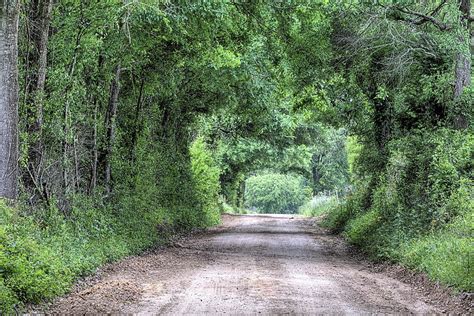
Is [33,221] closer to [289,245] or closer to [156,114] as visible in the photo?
[289,245]

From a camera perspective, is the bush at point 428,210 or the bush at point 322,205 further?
the bush at point 322,205

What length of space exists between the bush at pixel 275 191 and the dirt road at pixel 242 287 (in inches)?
2861

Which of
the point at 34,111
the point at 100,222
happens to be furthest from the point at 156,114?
the point at 34,111

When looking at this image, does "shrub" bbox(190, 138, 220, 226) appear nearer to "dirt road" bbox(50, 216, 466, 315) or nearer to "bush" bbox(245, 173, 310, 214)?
"dirt road" bbox(50, 216, 466, 315)

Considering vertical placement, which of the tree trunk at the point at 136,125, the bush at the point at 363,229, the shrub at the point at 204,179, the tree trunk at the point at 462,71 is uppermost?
the tree trunk at the point at 462,71

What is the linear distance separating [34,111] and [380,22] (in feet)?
31.8

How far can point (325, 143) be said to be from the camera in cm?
4434

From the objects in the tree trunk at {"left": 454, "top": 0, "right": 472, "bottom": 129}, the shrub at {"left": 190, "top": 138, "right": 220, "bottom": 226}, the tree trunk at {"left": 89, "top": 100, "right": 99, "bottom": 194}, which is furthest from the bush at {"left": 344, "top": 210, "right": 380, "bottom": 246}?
the shrub at {"left": 190, "top": 138, "right": 220, "bottom": 226}

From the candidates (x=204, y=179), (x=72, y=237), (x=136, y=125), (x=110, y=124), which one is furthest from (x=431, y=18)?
(x=204, y=179)

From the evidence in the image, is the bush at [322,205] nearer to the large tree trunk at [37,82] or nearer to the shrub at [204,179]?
the shrub at [204,179]

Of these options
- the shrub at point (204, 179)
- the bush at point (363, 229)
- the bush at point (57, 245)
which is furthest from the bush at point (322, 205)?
the bush at point (57, 245)

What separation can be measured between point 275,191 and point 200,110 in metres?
62.9

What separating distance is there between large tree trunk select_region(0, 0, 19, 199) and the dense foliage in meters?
0.09

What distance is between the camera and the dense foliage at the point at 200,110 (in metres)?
12.8
